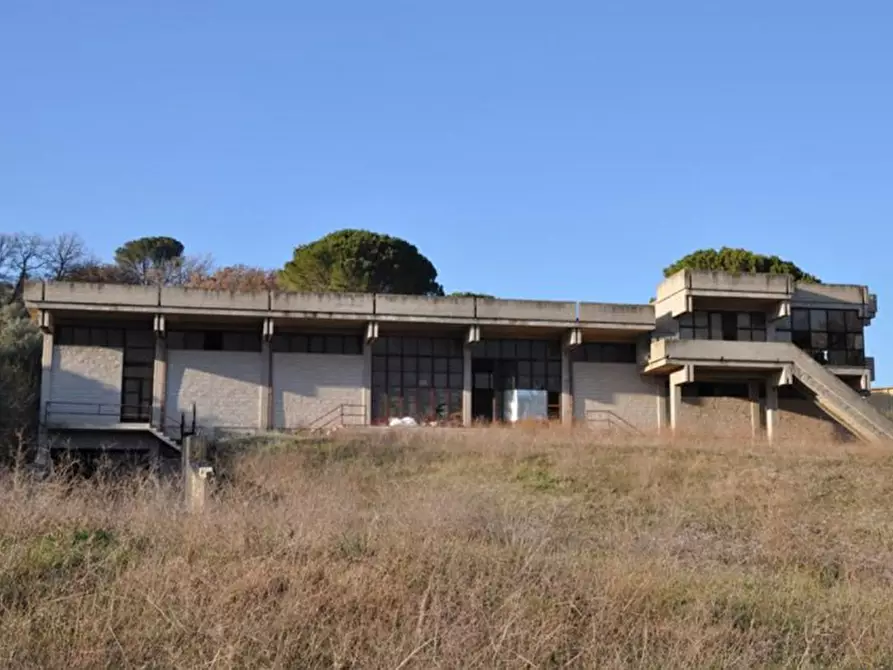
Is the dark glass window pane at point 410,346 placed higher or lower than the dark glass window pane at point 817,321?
lower

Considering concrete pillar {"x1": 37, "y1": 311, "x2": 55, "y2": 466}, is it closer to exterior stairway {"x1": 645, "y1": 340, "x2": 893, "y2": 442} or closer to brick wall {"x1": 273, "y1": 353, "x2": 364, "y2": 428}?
brick wall {"x1": 273, "y1": 353, "x2": 364, "y2": 428}

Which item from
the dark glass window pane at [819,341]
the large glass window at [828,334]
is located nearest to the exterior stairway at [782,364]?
the large glass window at [828,334]

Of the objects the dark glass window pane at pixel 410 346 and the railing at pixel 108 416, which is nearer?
the railing at pixel 108 416

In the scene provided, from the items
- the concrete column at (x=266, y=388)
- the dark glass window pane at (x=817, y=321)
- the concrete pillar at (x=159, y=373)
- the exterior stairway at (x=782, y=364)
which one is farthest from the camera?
the dark glass window pane at (x=817, y=321)

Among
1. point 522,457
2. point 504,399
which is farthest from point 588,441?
point 504,399

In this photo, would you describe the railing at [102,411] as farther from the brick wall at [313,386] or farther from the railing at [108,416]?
the brick wall at [313,386]

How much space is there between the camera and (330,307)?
1388 inches

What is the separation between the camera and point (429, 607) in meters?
8.03

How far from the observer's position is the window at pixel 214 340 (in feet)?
117

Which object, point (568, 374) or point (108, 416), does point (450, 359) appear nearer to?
point (568, 374)

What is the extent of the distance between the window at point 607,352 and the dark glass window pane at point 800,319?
6.80m

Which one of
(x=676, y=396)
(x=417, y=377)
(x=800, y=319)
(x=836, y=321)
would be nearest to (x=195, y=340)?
(x=417, y=377)

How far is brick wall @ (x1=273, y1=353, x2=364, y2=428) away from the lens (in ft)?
117

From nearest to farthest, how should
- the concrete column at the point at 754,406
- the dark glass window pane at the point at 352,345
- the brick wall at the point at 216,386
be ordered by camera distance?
the brick wall at the point at 216,386
the dark glass window pane at the point at 352,345
the concrete column at the point at 754,406
